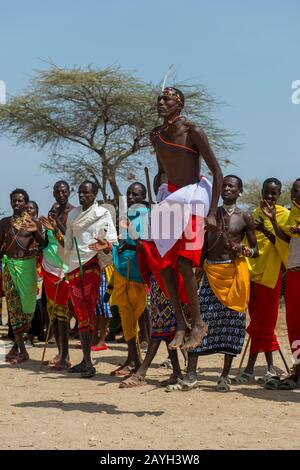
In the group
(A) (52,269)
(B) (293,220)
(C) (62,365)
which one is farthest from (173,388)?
(A) (52,269)

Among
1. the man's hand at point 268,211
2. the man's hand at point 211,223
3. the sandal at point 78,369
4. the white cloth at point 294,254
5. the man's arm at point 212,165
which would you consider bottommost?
the sandal at point 78,369

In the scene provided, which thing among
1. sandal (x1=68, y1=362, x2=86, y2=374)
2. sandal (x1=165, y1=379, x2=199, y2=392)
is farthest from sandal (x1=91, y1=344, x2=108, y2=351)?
sandal (x1=165, y1=379, x2=199, y2=392)

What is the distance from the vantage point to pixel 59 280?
382 inches

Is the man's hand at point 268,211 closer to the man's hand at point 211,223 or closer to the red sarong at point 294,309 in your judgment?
the red sarong at point 294,309

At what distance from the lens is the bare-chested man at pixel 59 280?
958 cm

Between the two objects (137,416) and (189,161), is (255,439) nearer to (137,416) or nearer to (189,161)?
(137,416)

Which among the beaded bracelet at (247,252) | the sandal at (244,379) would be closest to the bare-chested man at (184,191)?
the beaded bracelet at (247,252)

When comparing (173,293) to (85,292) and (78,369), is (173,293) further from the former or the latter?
(78,369)

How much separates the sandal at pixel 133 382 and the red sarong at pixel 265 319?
1342 mm

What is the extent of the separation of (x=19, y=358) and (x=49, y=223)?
1.90 meters

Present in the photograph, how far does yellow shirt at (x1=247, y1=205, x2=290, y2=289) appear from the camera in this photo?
866 centimetres

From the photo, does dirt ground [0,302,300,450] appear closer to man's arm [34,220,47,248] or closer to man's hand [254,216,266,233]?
man's arm [34,220,47,248]
